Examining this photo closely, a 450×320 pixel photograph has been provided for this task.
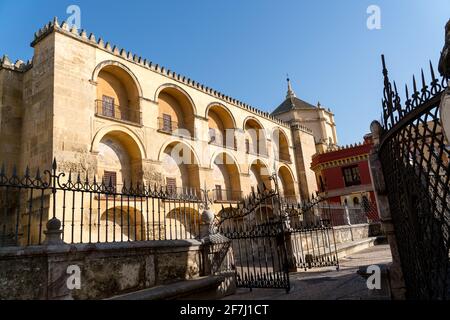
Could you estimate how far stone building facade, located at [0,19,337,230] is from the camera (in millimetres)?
13914

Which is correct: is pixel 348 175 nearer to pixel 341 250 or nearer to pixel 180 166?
pixel 180 166

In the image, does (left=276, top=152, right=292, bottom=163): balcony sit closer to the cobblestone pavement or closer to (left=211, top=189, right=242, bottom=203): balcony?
(left=211, top=189, right=242, bottom=203): balcony

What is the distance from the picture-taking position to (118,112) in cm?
1756

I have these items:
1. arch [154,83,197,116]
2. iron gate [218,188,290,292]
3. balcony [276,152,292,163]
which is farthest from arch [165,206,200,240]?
balcony [276,152,292,163]

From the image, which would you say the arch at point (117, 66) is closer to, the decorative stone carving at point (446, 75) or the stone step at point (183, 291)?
the stone step at point (183, 291)

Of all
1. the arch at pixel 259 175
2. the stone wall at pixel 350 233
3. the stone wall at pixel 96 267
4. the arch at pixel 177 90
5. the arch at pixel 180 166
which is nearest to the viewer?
the stone wall at pixel 96 267

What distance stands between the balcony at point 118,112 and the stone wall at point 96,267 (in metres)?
12.1

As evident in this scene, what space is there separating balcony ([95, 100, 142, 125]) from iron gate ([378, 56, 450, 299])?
48.9ft

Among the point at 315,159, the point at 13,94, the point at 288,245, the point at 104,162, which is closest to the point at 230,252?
the point at 288,245

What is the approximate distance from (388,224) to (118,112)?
16.2m

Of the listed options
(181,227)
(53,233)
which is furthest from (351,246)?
(53,233)

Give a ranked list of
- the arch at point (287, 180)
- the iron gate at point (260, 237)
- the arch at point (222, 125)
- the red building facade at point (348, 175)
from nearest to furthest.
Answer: the iron gate at point (260, 237)
the arch at point (222, 125)
the red building facade at point (348, 175)
the arch at point (287, 180)

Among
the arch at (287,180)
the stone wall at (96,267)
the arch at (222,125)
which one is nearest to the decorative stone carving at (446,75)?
the stone wall at (96,267)

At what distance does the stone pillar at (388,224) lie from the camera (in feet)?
12.9
